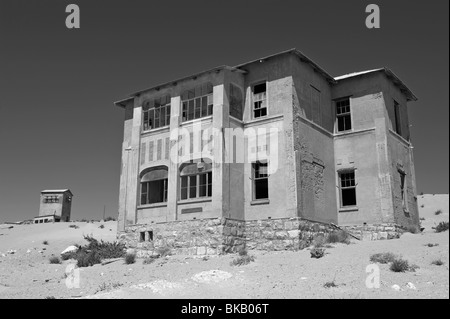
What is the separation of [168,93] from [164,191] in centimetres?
555

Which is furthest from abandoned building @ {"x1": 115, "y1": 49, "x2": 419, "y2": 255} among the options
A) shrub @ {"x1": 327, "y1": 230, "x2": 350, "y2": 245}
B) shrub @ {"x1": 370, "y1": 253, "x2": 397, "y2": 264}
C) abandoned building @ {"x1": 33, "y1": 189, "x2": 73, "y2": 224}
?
abandoned building @ {"x1": 33, "y1": 189, "x2": 73, "y2": 224}

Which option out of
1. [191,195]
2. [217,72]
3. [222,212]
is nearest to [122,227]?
[191,195]

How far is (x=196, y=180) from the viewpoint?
76.8ft

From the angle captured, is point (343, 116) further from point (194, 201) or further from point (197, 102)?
point (194, 201)

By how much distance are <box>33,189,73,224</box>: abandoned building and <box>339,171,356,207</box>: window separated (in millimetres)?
30923

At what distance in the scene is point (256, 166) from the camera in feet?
77.0

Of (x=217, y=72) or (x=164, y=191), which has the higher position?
(x=217, y=72)

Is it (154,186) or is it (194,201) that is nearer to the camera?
(194,201)

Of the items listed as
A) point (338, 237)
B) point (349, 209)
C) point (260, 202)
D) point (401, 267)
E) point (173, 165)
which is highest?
point (173, 165)

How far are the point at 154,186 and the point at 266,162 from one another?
665 cm

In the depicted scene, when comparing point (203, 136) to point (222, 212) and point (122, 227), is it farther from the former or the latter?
point (122, 227)

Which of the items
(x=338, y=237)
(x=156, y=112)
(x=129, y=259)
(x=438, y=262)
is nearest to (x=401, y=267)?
(x=438, y=262)

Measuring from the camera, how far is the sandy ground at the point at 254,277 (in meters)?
13.7
